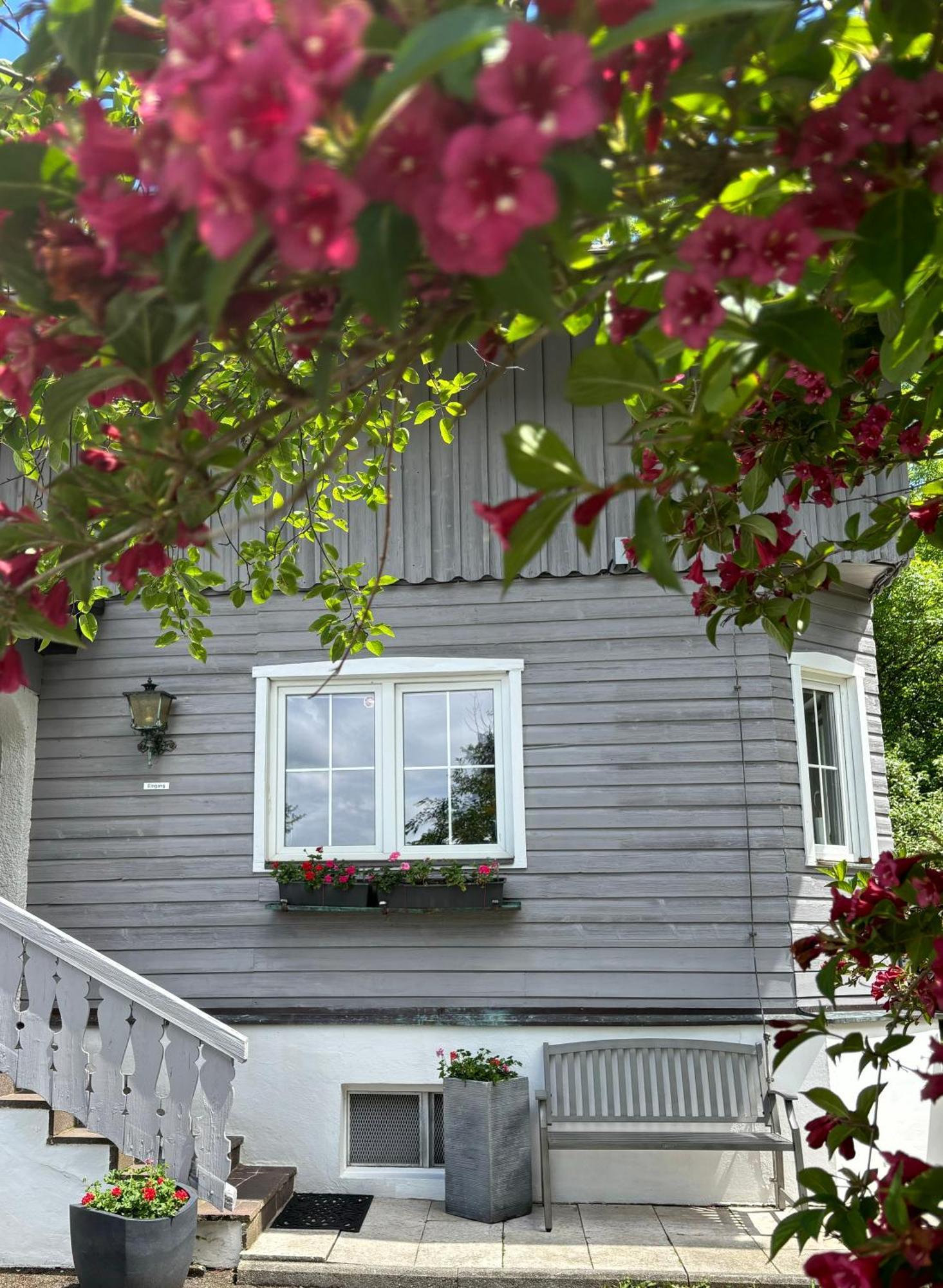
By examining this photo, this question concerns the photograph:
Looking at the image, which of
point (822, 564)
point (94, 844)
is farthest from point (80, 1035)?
point (822, 564)

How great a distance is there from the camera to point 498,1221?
16.0 feet

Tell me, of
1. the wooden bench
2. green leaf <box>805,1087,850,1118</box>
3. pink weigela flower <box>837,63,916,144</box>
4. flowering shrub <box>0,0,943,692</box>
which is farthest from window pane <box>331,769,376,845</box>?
pink weigela flower <box>837,63,916,144</box>

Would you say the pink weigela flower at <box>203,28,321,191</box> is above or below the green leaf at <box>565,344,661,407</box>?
below

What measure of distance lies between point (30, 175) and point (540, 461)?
39cm

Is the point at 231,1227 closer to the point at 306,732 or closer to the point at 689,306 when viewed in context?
the point at 306,732

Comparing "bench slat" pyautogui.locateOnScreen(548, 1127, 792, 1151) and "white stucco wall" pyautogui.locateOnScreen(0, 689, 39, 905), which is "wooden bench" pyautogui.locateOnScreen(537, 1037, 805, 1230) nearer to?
"bench slat" pyautogui.locateOnScreen(548, 1127, 792, 1151)

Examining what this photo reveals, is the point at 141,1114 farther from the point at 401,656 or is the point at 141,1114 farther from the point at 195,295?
the point at 195,295

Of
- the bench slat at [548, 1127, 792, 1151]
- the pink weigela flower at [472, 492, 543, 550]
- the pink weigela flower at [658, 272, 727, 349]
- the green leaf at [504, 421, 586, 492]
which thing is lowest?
the bench slat at [548, 1127, 792, 1151]

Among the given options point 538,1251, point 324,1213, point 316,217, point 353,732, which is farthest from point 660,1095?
point 316,217

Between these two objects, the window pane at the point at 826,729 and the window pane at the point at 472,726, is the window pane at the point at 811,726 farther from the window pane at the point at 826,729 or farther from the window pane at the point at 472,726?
the window pane at the point at 472,726

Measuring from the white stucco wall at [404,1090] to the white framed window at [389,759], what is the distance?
0.91 m

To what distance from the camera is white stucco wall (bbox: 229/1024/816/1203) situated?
203 inches

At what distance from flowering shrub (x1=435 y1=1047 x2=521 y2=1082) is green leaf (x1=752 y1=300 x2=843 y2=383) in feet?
15.8

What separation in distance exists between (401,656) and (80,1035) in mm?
2411
